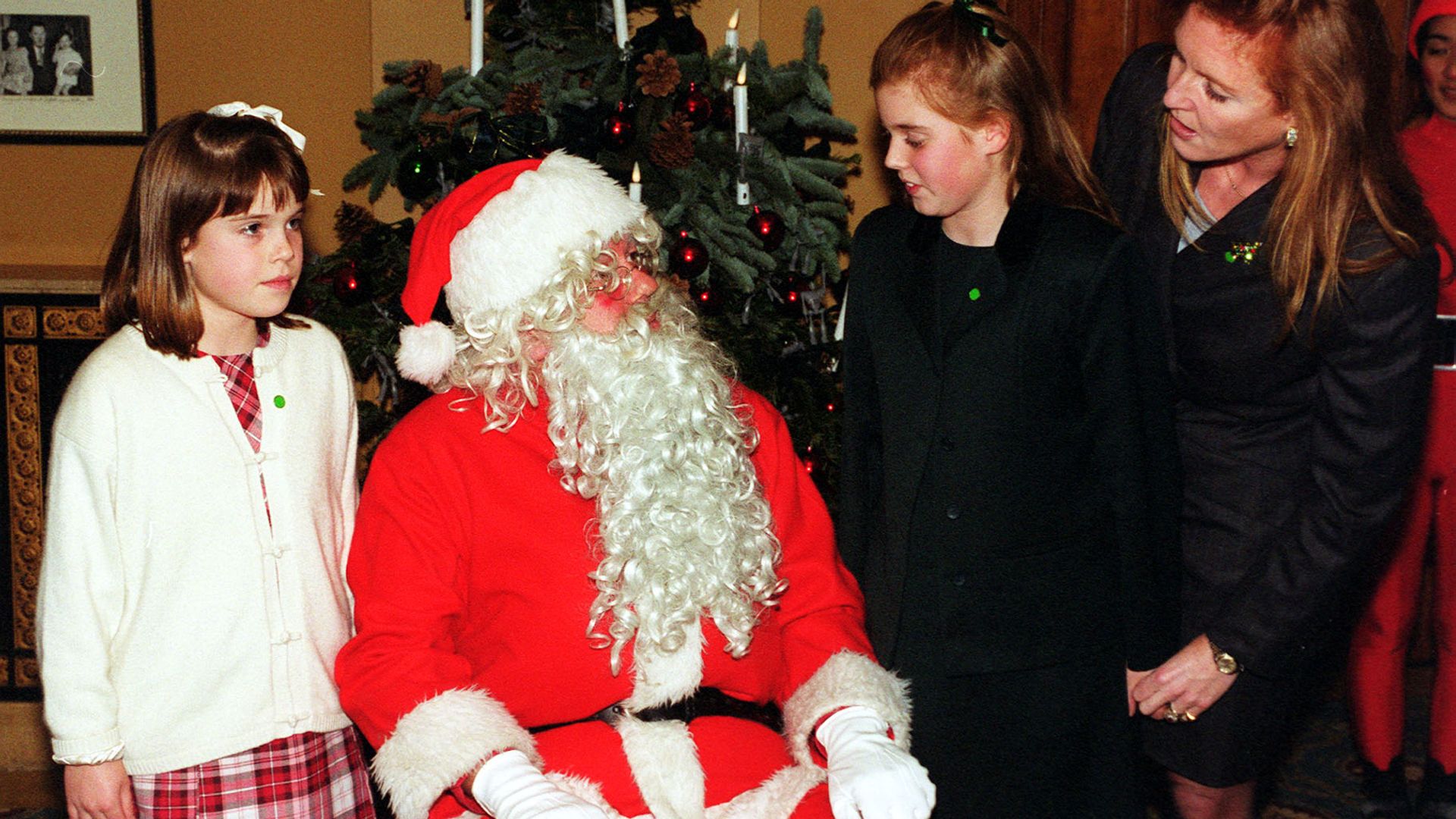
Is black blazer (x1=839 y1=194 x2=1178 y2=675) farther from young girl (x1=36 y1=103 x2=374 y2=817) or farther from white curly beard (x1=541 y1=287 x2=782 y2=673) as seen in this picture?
young girl (x1=36 y1=103 x2=374 y2=817)

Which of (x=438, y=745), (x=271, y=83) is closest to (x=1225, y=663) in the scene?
(x=438, y=745)

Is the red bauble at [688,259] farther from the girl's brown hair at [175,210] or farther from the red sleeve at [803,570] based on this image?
the girl's brown hair at [175,210]

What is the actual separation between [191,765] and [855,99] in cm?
285

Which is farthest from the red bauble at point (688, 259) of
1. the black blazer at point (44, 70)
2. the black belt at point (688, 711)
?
the black blazer at point (44, 70)

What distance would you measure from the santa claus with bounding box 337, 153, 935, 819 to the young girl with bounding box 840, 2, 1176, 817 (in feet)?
0.64

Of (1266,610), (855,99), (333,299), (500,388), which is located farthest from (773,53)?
(1266,610)

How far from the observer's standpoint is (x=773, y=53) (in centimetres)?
395

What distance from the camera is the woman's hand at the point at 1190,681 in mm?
2080

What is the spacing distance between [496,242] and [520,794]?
2.93 feet

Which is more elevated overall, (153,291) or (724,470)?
(153,291)

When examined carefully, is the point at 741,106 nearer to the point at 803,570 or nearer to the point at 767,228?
the point at 767,228

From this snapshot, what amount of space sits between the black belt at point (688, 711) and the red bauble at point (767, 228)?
1.33 meters

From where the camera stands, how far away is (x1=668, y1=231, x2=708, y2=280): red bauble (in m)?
2.75

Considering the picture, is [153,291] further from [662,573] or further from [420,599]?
[662,573]
